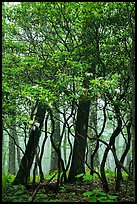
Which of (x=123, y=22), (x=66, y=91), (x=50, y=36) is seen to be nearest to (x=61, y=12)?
(x=50, y=36)

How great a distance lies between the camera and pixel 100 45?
6.46m

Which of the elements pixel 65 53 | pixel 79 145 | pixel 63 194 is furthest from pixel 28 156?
pixel 65 53

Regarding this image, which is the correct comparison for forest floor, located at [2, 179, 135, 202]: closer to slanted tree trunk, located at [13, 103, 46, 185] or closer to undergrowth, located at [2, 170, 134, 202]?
undergrowth, located at [2, 170, 134, 202]

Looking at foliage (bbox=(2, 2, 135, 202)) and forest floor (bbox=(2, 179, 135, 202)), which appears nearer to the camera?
forest floor (bbox=(2, 179, 135, 202))

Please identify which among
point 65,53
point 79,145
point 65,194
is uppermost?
point 65,53

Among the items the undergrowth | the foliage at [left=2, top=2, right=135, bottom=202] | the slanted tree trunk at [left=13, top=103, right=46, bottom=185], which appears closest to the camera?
the undergrowth

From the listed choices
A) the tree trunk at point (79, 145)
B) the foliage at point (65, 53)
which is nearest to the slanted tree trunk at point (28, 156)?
the foliage at point (65, 53)

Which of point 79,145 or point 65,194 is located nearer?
point 65,194

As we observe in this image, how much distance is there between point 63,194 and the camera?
603 centimetres

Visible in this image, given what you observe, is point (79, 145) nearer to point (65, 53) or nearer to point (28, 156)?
point (28, 156)

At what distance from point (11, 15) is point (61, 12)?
4.75ft

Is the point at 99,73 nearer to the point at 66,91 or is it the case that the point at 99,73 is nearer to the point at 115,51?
the point at 115,51

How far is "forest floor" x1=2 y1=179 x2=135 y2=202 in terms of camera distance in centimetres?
552

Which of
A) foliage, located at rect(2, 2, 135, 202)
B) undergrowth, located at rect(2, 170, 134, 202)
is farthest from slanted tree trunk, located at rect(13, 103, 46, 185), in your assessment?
foliage, located at rect(2, 2, 135, 202)
